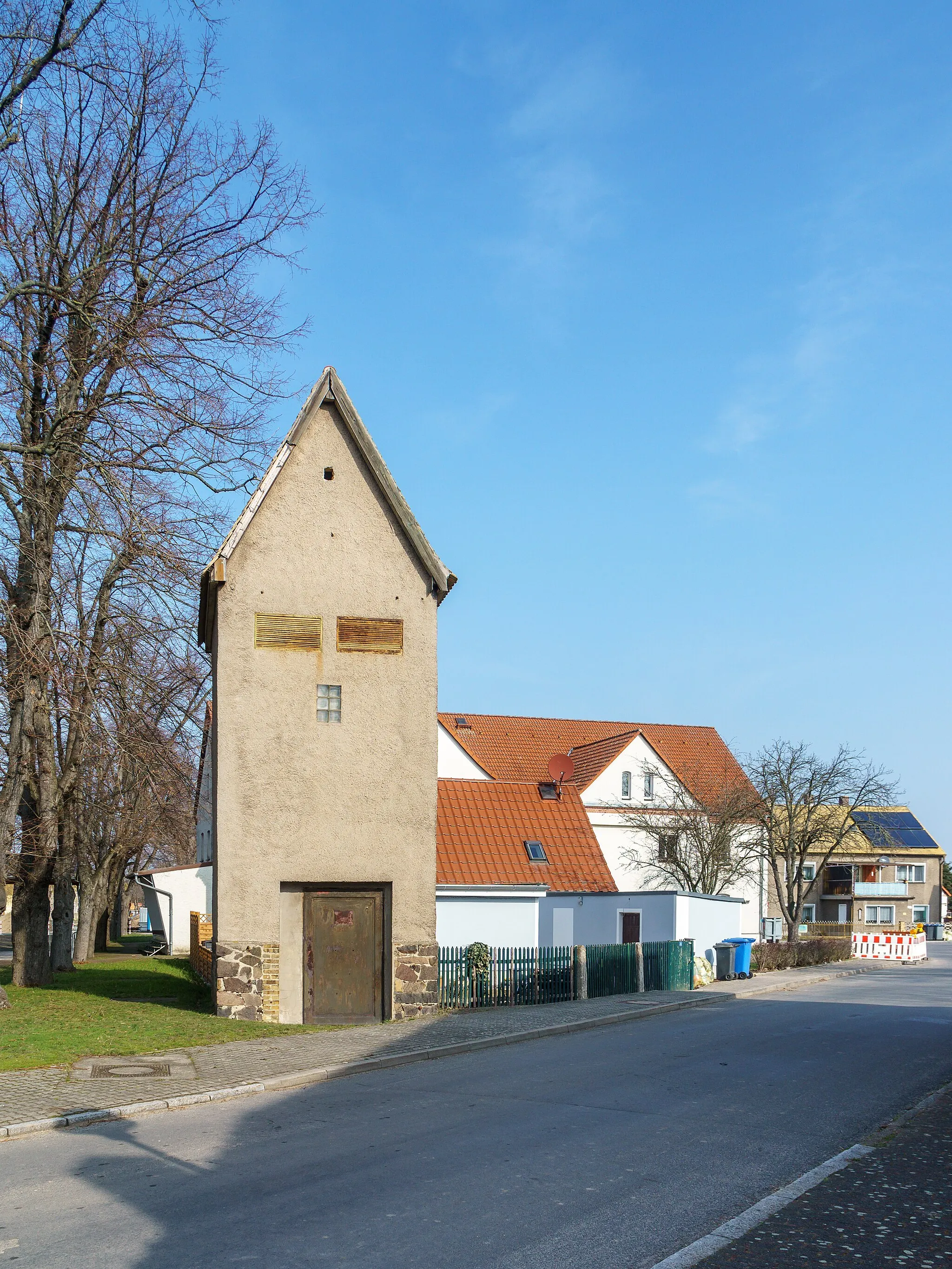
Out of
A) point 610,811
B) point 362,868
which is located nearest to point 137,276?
point 362,868

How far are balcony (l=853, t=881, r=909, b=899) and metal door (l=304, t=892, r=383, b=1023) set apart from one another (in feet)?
232

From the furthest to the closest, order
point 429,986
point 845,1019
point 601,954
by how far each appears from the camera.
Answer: point 601,954, point 845,1019, point 429,986

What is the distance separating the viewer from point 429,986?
20234 mm

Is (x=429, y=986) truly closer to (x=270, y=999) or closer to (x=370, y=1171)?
(x=270, y=999)

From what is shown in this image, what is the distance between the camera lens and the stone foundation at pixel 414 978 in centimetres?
1995

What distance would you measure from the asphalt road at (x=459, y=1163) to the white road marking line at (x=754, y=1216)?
14cm

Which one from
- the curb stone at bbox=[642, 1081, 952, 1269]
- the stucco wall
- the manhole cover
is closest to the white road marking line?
the curb stone at bbox=[642, 1081, 952, 1269]

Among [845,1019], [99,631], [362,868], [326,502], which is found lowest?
[845,1019]

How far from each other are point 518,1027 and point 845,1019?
7.21m

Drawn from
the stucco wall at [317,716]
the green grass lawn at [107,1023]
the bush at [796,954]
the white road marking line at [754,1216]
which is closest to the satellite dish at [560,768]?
the bush at [796,954]

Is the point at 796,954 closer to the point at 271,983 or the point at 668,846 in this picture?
the point at 668,846

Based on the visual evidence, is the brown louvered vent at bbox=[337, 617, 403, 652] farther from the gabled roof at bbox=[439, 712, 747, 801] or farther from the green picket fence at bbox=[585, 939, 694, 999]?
the gabled roof at bbox=[439, 712, 747, 801]

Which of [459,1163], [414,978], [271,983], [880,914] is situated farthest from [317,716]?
[880,914]

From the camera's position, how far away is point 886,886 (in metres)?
83.6
